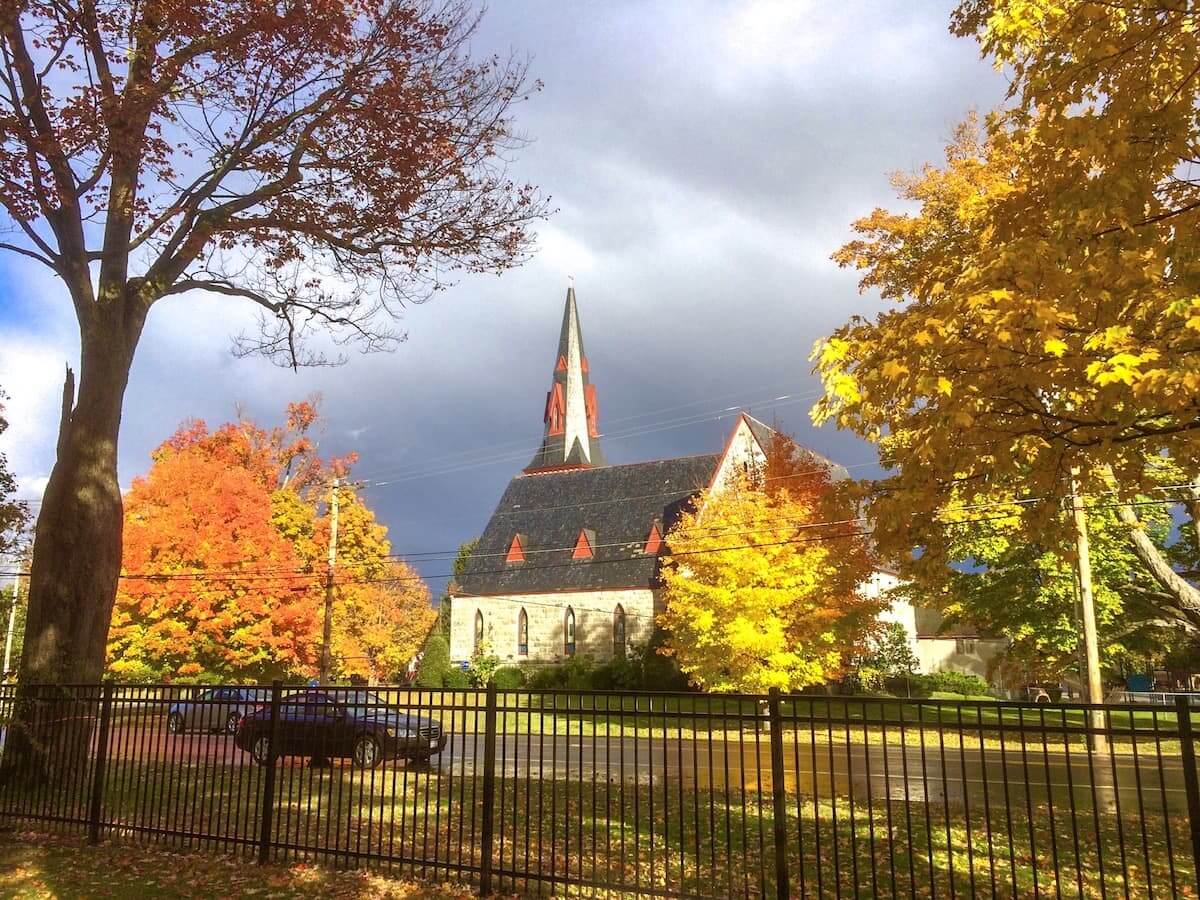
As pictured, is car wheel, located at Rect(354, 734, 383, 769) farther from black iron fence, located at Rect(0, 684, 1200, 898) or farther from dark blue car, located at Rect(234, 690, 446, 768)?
black iron fence, located at Rect(0, 684, 1200, 898)

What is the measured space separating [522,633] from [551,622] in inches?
85.3

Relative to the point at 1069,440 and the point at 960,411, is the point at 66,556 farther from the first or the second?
the point at 1069,440

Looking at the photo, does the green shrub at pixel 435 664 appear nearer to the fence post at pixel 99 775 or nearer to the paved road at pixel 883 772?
the paved road at pixel 883 772

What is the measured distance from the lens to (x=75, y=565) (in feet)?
37.4

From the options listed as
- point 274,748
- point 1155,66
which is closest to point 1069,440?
→ point 1155,66

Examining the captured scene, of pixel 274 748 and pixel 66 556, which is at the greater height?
pixel 66 556

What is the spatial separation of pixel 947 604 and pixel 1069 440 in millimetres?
26150

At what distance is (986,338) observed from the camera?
5969 millimetres

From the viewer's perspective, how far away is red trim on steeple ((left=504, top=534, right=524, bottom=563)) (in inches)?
2062

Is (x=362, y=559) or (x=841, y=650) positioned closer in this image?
(x=841, y=650)

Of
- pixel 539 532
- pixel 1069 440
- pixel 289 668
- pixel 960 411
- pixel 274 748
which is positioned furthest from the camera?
pixel 539 532

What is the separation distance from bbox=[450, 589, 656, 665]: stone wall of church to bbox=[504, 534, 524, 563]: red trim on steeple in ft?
9.28

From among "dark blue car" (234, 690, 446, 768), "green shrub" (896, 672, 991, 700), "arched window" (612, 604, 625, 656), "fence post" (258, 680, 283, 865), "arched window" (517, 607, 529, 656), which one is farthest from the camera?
"arched window" (517, 607, 529, 656)

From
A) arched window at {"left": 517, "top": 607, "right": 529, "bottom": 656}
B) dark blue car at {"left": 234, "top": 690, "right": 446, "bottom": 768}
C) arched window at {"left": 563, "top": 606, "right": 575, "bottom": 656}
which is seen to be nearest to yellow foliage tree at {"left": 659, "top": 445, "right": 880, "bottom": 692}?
dark blue car at {"left": 234, "top": 690, "right": 446, "bottom": 768}
